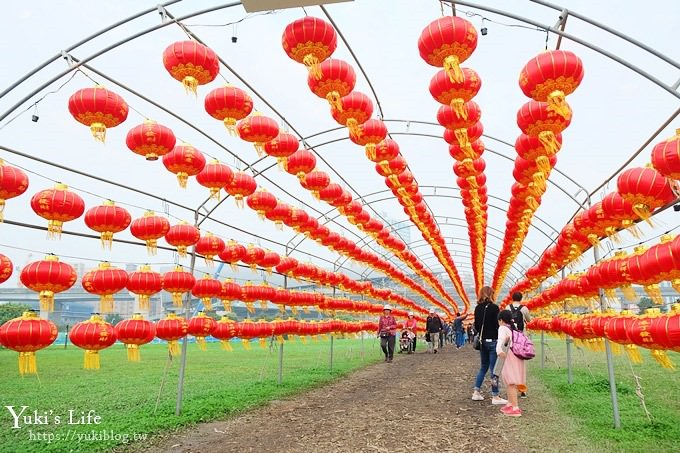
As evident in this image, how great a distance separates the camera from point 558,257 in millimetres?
11609

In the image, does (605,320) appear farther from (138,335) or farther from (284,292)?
→ (284,292)

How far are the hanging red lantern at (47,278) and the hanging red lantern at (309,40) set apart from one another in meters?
4.03

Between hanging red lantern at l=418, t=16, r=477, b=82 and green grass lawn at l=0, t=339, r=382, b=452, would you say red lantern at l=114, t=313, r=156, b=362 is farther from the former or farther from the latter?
hanging red lantern at l=418, t=16, r=477, b=82

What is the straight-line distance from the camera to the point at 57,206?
20.6ft

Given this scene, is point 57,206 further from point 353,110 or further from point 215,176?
point 353,110

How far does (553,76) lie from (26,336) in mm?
6662

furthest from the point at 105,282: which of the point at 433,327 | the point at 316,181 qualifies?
the point at 433,327

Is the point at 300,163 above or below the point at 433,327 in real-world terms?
above

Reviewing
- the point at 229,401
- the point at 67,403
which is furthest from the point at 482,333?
the point at 67,403

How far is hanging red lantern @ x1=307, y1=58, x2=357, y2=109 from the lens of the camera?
19.6 feet

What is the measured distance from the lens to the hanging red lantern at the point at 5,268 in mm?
5867

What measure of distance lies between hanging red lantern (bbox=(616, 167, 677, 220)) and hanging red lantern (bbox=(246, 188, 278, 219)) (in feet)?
20.7

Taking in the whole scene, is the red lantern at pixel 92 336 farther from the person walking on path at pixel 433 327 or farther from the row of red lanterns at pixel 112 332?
the person walking on path at pixel 433 327

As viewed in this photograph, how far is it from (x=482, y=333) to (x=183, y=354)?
550 centimetres
